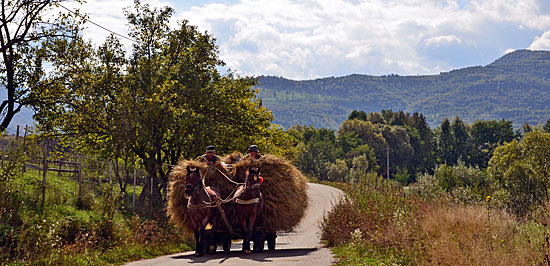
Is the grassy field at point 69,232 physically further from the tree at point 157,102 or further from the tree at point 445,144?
the tree at point 445,144

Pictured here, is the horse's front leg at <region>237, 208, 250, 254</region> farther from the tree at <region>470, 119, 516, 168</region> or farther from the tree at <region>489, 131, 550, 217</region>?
the tree at <region>470, 119, 516, 168</region>

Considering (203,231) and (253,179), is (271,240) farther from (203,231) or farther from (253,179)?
(253,179)

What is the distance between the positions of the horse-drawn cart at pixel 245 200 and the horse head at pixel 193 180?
12.6 inches

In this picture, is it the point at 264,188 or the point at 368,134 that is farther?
the point at 368,134

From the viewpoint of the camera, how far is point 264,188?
1464cm

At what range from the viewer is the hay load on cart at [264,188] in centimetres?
1429

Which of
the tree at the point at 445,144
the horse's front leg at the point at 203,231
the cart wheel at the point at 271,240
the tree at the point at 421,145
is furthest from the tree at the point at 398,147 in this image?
the horse's front leg at the point at 203,231

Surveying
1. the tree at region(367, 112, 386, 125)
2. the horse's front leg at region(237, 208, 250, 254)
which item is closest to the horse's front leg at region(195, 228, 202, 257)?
the horse's front leg at region(237, 208, 250, 254)

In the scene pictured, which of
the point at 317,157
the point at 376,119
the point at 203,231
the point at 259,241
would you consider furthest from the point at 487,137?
the point at 203,231

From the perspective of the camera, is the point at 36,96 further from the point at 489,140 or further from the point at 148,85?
the point at 489,140

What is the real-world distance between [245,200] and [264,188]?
1231mm

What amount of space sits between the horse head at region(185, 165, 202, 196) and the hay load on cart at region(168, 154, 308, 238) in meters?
0.67

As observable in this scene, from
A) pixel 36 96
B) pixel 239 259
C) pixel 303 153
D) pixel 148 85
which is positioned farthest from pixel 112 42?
pixel 303 153

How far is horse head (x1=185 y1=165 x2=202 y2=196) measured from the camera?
516 inches
